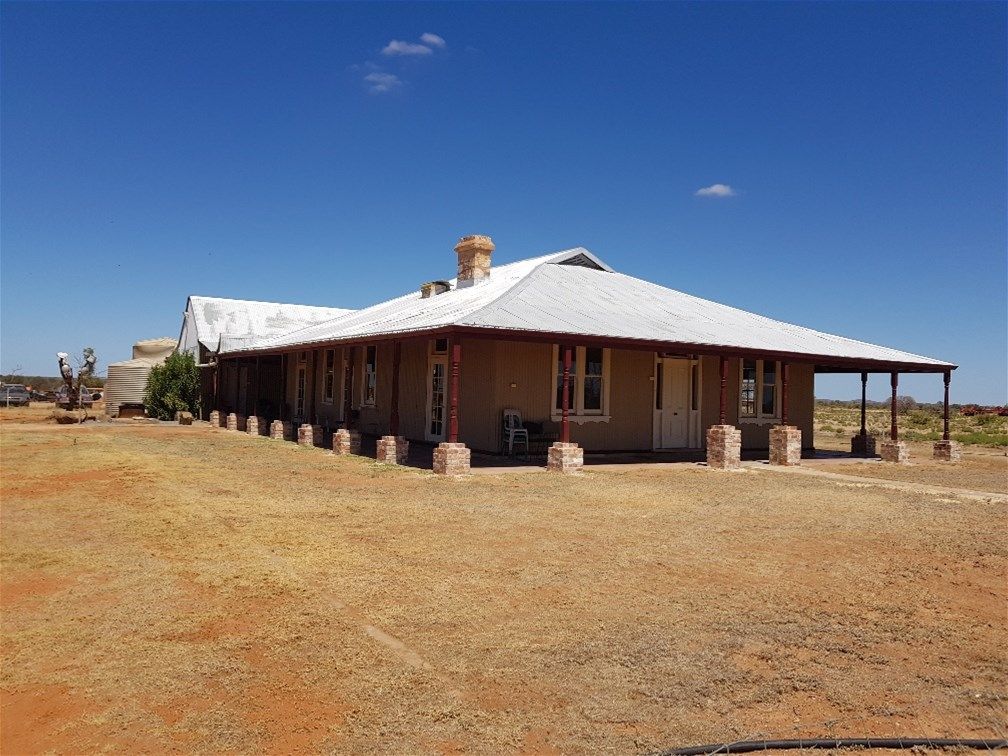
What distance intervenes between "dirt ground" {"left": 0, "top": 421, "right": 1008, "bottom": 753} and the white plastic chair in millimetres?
6147

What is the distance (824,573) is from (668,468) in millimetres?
8541

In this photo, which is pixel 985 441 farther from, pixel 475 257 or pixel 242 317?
pixel 242 317

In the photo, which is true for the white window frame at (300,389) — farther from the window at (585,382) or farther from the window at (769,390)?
the window at (769,390)

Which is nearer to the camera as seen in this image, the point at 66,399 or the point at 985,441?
the point at 985,441

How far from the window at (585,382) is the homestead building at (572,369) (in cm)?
4

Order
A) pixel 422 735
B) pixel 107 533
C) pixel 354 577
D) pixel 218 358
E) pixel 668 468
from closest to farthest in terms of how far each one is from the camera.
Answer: pixel 422 735 → pixel 354 577 → pixel 107 533 → pixel 668 468 → pixel 218 358

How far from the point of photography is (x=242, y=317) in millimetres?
35344

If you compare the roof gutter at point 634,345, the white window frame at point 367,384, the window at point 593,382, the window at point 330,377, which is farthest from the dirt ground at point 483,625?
the window at point 330,377

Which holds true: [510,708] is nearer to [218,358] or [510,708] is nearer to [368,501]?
[368,501]

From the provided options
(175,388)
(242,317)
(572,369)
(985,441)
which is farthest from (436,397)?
(985,441)

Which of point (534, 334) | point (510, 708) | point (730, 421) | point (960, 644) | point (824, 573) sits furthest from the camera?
point (730, 421)

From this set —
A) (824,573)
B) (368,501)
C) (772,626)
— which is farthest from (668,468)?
(772,626)

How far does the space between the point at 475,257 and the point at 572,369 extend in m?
6.01

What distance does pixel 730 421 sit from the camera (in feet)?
64.1
